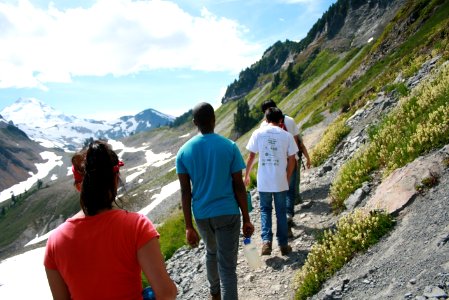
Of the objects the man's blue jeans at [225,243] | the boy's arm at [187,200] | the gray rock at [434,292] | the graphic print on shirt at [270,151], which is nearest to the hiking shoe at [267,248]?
the graphic print on shirt at [270,151]

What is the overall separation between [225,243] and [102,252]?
3.08 m

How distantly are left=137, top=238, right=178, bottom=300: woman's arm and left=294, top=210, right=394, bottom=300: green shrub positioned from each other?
439 centimetres

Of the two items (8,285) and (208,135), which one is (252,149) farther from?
(8,285)

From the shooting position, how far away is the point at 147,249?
3.14 m

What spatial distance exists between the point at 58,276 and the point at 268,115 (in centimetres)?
613

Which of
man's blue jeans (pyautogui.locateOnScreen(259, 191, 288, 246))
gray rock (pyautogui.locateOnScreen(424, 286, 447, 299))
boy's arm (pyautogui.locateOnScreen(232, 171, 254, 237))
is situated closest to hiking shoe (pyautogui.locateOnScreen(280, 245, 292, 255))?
man's blue jeans (pyautogui.locateOnScreen(259, 191, 288, 246))

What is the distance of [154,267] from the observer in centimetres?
313

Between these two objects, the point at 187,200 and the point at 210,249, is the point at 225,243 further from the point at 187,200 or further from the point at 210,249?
the point at 187,200

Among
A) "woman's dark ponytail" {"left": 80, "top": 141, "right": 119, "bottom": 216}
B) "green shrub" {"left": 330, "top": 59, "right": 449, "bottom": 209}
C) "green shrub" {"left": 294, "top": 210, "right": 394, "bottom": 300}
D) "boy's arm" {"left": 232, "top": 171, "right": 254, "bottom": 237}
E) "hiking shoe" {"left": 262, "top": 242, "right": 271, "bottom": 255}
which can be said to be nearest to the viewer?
"woman's dark ponytail" {"left": 80, "top": 141, "right": 119, "bottom": 216}

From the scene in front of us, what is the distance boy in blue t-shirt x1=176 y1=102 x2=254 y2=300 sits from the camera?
230 inches

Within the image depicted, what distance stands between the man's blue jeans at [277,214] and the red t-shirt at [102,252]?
5393mm

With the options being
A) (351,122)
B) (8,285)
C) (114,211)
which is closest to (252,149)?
(114,211)

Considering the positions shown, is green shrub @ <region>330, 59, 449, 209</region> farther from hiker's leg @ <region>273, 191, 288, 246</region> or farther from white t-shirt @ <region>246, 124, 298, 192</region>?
white t-shirt @ <region>246, 124, 298, 192</region>

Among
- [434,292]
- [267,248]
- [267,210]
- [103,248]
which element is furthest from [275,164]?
[103,248]
